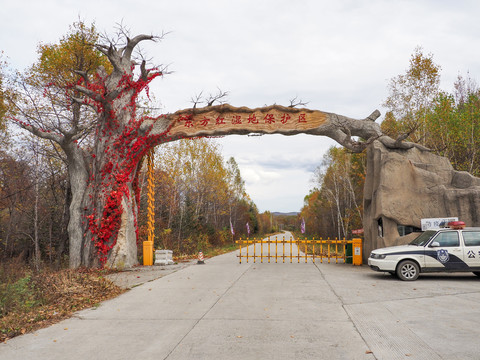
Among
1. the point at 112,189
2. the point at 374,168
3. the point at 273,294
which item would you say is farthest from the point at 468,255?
the point at 112,189

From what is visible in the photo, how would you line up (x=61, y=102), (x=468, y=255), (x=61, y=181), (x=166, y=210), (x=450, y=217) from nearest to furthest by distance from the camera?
(x=468, y=255)
(x=450, y=217)
(x=61, y=102)
(x=61, y=181)
(x=166, y=210)

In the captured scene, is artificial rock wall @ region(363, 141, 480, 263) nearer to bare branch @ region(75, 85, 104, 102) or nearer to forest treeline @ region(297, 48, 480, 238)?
forest treeline @ region(297, 48, 480, 238)

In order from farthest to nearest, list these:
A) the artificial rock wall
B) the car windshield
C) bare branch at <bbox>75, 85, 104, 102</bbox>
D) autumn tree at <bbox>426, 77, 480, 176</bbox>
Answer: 1. autumn tree at <bbox>426, 77, 480, 176</bbox>
2. bare branch at <bbox>75, 85, 104, 102</bbox>
3. the artificial rock wall
4. the car windshield

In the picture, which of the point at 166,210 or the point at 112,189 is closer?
the point at 112,189

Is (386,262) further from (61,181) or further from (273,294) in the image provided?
(61,181)

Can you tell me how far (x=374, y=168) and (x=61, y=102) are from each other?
16.1 meters

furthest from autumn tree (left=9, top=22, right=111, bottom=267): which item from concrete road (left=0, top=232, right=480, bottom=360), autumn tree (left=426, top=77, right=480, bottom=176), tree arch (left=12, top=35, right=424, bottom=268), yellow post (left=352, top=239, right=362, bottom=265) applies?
autumn tree (left=426, top=77, right=480, bottom=176)

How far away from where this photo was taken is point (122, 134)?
1514 cm

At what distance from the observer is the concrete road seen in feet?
16.4

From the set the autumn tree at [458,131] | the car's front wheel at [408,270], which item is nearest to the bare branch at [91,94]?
the car's front wheel at [408,270]

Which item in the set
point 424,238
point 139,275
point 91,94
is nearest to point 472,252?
point 424,238

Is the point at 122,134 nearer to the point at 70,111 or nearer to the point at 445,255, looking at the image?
the point at 70,111

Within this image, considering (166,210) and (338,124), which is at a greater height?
(338,124)

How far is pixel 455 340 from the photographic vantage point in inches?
212
